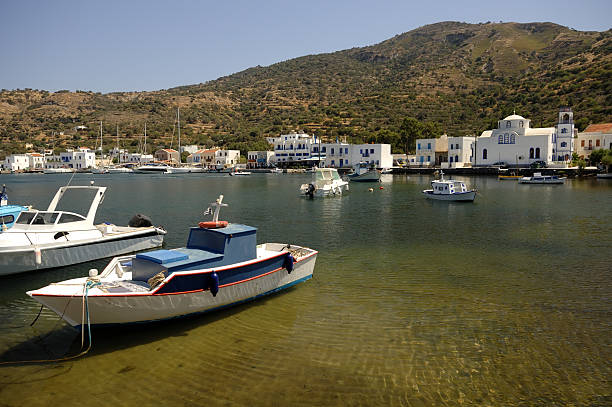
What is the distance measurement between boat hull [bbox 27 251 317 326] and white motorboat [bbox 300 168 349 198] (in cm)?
3118

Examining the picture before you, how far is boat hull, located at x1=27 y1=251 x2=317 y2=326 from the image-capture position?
26.0ft

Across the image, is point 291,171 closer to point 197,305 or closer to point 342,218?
point 342,218

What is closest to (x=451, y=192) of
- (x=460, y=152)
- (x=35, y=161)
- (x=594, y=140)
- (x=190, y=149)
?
(x=460, y=152)

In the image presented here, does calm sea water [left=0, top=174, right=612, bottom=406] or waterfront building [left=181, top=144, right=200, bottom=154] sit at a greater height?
waterfront building [left=181, top=144, right=200, bottom=154]

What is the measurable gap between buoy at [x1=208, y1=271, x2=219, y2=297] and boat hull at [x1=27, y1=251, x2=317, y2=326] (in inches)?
5.5

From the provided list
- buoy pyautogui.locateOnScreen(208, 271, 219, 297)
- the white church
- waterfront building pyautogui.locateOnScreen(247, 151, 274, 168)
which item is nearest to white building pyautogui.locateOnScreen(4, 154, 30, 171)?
waterfront building pyautogui.locateOnScreen(247, 151, 274, 168)

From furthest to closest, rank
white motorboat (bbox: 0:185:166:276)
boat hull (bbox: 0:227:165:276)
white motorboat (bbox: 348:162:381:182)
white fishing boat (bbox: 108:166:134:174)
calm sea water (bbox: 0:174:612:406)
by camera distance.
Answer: white fishing boat (bbox: 108:166:134:174), white motorboat (bbox: 348:162:381:182), white motorboat (bbox: 0:185:166:276), boat hull (bbox: 0:227:165:276), calm sea water (bbox: 0:174:612:406)

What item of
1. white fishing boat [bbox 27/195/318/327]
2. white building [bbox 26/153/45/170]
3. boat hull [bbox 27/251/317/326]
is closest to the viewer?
boat hull [bbox 27/251/317/326]

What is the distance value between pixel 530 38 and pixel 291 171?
150253mm

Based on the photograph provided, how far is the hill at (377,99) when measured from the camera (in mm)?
110312

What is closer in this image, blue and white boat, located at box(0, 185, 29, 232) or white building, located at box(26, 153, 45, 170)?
blue and white boat, located at box(0, 185, 29, 232)

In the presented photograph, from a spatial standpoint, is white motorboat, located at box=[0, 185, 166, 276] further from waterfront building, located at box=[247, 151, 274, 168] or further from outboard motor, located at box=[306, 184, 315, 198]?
waterfront building, located at box=[247, 151, 274, 168]

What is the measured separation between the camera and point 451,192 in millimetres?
36156

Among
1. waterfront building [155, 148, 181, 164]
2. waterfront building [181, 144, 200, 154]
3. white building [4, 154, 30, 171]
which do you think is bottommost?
white building [4, 154, 30, 171]
